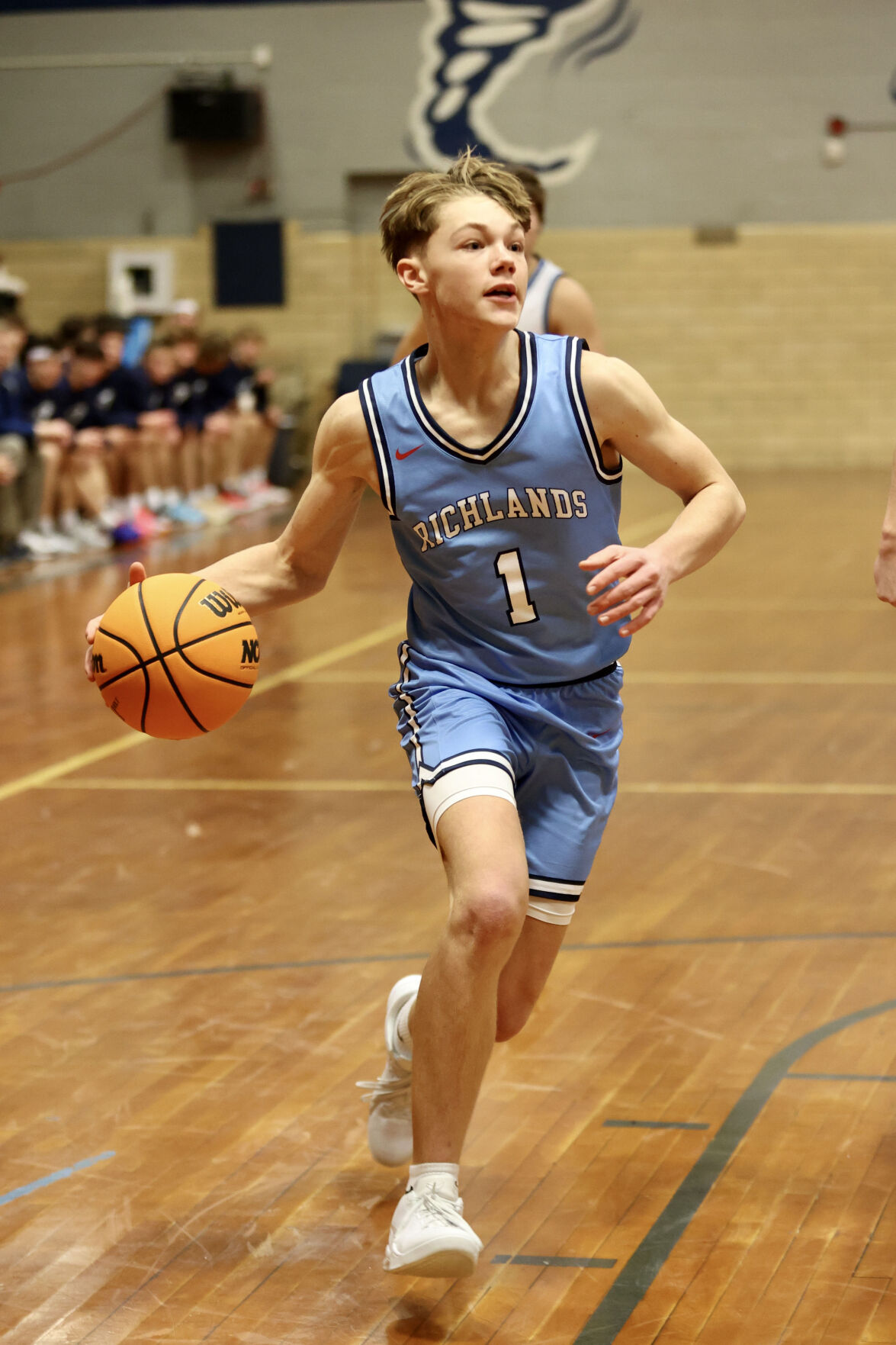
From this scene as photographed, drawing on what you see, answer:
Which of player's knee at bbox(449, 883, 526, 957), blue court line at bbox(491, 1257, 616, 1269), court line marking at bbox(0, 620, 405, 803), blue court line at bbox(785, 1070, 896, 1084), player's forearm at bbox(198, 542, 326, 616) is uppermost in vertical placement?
player's forearm at bbox(198, 542, 326, 616)

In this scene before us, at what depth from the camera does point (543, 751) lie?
2742 millimetres

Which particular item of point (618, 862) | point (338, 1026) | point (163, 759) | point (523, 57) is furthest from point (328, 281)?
point (338, 1026)

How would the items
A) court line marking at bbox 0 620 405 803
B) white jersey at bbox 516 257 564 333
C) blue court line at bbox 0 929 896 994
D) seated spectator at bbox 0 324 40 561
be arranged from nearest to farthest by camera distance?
1. blue court line at bbox 0 929 896 994
2. white jersey at bbox 516 257 564 333
3. court line marking at bbox 0 620 405 803
4. seated spectator at bbox 0 324 40 561

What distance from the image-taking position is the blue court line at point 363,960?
3.94 m

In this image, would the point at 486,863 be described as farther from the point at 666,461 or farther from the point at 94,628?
the point at 94,628

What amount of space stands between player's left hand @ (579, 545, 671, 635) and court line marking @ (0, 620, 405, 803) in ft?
7.83

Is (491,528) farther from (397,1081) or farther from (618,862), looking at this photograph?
(618,862)

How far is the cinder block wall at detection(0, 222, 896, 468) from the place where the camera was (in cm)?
1750

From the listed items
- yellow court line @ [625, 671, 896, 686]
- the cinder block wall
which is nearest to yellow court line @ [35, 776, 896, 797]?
yellow court line @ [625, 671, 896, 686]

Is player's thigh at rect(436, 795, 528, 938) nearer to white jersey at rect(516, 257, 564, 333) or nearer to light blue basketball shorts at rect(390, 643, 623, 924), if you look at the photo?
light blue basketball shorts at rect(390, 643, 623, 924)

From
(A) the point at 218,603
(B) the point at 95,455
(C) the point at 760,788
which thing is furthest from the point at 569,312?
(B) the point at 95,455

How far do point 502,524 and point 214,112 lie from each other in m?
15.6

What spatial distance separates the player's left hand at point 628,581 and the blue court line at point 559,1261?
985mm

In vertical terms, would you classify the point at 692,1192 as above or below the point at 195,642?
below
